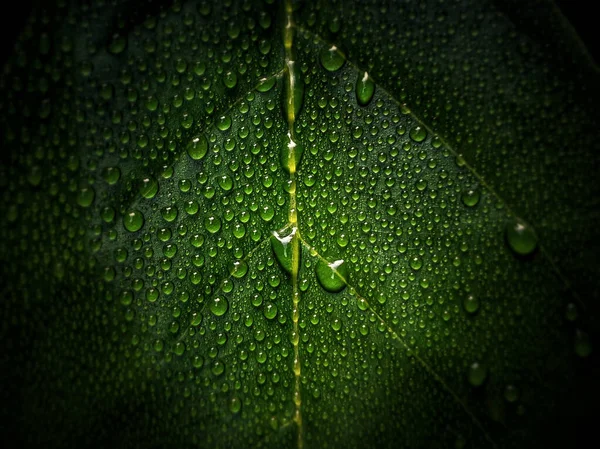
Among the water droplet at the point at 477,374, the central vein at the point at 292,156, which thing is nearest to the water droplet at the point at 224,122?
the central vein at the point at 292,156

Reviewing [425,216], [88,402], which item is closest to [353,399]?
[425,216]

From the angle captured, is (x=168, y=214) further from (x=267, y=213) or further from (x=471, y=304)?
(x=471, y=304)

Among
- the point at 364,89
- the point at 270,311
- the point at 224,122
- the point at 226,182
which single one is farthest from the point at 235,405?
the point at 364,89

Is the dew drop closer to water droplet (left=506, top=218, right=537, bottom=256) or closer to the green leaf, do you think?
the green leaf

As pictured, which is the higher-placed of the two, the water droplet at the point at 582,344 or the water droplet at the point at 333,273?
the water droplet at the point at 333,273

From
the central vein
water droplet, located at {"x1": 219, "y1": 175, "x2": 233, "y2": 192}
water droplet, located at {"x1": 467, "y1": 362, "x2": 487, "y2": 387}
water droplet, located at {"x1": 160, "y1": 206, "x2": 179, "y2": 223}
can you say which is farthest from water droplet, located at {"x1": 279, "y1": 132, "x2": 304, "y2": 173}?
water droplet, located at {"x1": 467, "y1": 362, "x2": 487, "y2": 387}

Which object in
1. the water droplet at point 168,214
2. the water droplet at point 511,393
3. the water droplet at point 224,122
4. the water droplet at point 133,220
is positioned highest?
the water droplet at point 224,122

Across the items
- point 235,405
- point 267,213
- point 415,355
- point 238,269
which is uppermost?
point 267,213

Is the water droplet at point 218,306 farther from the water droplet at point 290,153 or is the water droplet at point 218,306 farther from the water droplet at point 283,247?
the water droplet at point 290,153
